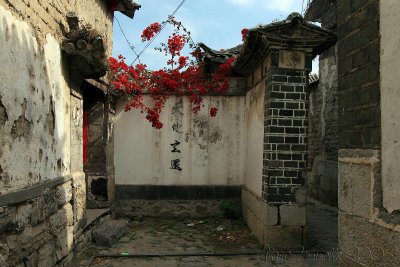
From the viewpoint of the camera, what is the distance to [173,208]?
7871mm

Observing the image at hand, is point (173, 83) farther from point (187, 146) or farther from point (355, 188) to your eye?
point (355, 188)

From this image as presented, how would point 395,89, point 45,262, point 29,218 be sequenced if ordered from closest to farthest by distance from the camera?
point 395,89
point 29,218
point 45,262

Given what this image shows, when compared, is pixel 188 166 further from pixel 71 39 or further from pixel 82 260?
pixel 71 39

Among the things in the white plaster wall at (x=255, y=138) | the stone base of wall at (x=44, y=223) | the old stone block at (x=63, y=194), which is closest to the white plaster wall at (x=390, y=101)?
the stone base of wall at (x=44, y=223)

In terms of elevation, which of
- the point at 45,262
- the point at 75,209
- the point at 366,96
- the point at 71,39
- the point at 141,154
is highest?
the point at 71,39

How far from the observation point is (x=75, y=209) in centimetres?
482

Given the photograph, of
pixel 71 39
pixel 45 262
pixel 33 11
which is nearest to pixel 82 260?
pixel 45 262

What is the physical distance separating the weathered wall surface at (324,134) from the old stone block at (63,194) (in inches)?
267

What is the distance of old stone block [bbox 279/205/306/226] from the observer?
5.57 meters

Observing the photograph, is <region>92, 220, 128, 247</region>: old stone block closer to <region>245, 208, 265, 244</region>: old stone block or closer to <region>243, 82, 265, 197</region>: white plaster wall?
<region>245, 208, 265, 244</region>: old stone block

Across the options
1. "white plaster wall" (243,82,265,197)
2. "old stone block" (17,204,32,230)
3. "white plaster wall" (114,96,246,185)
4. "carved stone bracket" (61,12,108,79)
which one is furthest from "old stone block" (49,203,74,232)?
"white plaster wall" (114,96,246,185)

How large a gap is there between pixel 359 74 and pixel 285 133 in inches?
124

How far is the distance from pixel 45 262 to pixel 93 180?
11.4ft

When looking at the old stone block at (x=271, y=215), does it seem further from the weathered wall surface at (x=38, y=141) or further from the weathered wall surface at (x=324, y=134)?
the weathered wall surface at (x=324, y=134)
